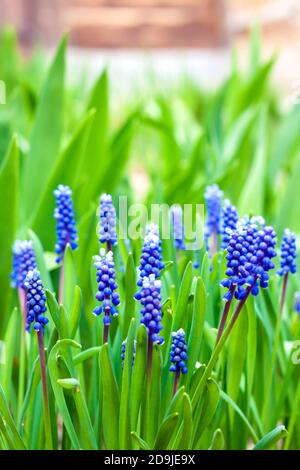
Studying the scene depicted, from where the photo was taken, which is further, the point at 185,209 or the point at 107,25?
the point at 107,25

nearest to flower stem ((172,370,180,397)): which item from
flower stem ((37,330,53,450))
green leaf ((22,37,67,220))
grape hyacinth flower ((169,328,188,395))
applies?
grape hyacinth flower ((169,328,188,395))

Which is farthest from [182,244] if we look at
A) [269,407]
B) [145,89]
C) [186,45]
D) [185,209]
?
[186,45]

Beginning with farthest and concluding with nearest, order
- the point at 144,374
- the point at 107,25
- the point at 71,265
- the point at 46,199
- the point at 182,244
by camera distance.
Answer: the point at 107,25, the point at 46,199, the point at 182,244, the point at 71,265, the point at 144,374

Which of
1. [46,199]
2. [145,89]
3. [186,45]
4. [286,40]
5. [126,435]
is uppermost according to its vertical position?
[186,45]

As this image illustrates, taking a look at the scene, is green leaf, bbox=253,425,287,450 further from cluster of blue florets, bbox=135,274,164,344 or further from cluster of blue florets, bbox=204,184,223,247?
cluster of blue florets, bbox=204,184,223,247

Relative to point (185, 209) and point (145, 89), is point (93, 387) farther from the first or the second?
point (145, 89)

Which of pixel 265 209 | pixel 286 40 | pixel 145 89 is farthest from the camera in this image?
pixel 286 40

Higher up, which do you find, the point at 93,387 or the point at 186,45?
the point at 186,45
